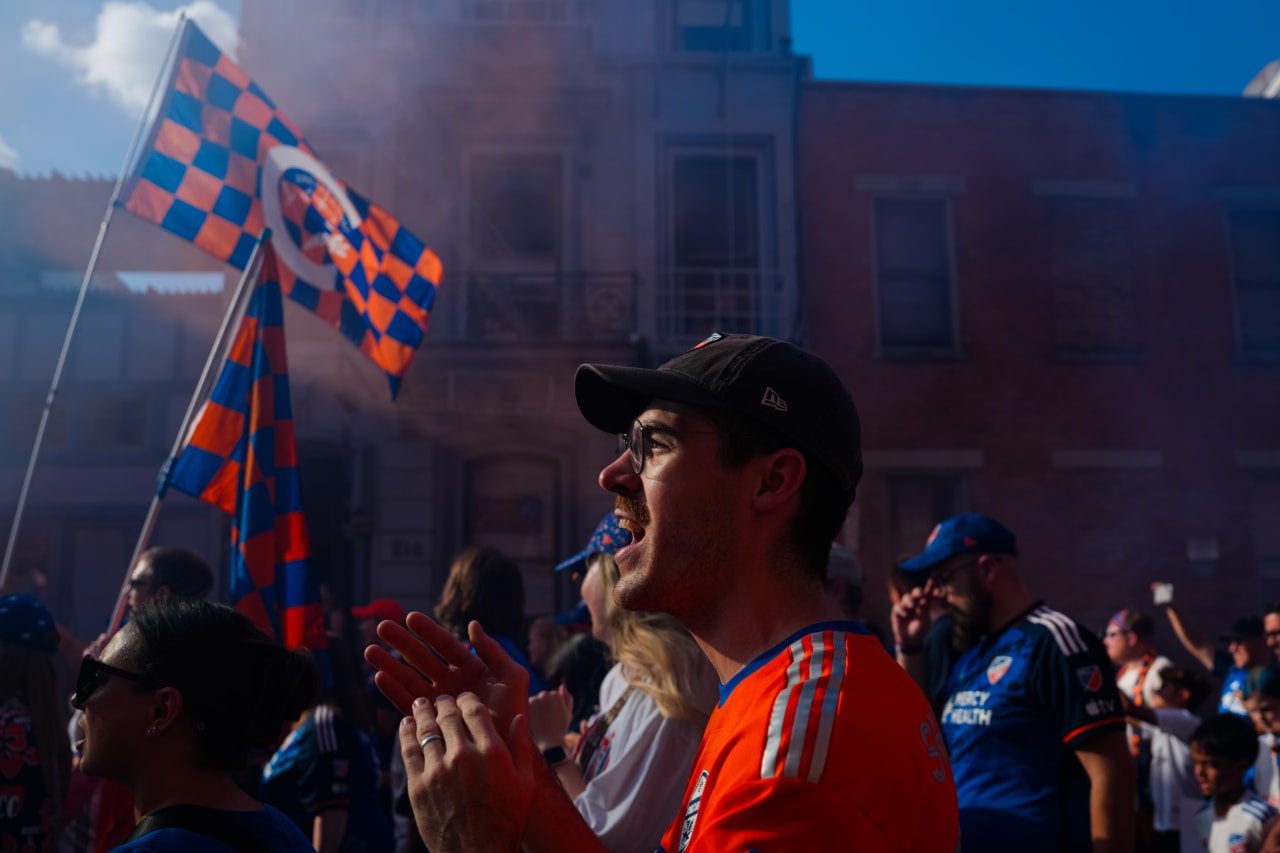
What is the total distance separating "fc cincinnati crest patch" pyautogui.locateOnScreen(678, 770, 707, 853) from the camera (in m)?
1.22

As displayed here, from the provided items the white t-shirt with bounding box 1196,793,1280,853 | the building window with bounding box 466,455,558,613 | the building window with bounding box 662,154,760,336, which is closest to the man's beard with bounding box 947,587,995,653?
the white t-shirt with bounding box 1196,793,1280,853

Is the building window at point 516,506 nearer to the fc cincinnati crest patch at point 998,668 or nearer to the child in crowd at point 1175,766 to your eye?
the child in crowd at point 1175,766

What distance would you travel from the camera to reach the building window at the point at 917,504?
11.9 metres

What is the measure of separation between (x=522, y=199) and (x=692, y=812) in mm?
11880

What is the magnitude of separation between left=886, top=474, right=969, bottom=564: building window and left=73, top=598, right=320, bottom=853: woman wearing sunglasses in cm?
1037

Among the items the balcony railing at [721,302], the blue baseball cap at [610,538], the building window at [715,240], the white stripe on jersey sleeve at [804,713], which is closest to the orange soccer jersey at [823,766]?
the white stripe on jersey sleeve at [804,713]

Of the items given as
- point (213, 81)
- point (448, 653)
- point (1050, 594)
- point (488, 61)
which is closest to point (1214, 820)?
point (448, 653)

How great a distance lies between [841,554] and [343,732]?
2146mm

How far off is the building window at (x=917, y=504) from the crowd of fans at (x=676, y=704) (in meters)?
7.24

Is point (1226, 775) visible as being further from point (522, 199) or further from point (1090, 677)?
point (522, 199)

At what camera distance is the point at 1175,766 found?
18.7ft

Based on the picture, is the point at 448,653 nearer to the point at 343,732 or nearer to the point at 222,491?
the point at 343,732

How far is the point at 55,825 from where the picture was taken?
3227 mm

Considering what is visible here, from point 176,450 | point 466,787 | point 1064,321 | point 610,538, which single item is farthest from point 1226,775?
point 1064,321
